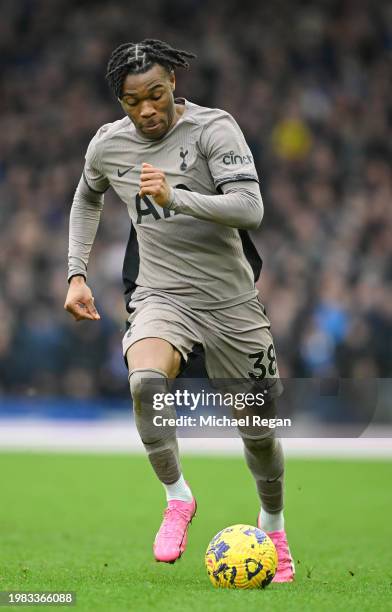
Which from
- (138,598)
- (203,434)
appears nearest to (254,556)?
(138,598)

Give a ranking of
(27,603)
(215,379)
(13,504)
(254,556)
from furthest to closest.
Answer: (13,504)
(215,379)
(254,556)
(27,603)

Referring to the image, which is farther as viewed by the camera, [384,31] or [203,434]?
[384,31]

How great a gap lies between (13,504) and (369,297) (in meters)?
6.72

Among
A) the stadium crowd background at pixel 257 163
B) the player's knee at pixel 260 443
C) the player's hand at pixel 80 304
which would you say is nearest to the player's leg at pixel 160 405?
the player's hand at pixel 80 304

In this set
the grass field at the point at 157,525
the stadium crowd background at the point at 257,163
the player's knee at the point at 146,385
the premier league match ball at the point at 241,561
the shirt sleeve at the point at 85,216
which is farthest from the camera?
the stadium crowd background at the point at 257,163

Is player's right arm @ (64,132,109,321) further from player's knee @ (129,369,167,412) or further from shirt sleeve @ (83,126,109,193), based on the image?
player's knee @ (129,369,167,412)

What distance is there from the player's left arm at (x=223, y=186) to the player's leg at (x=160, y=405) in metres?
0.62

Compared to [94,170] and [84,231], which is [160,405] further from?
[94,170]

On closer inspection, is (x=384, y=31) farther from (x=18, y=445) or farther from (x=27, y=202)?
(x=18, y=445)

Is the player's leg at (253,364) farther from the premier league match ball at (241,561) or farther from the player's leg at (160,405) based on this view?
the premier league match ball at (241,561)

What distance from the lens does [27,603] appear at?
195 inches

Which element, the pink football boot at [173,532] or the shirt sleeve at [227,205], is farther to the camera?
the shirt sleeve at [227,205]

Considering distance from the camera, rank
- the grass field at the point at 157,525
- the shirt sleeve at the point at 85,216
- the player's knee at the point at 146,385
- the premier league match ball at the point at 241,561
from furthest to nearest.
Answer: the shirt sleeve at the point at 85,216, the player's knee at the point at 146,385, the premier league match ball at the point at 241,561, the grass field at the point at 157,525

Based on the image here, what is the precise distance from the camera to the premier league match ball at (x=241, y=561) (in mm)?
5562
